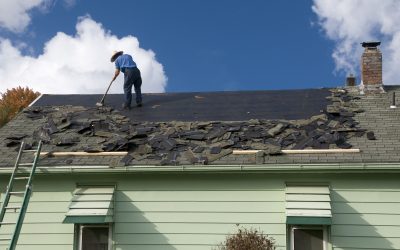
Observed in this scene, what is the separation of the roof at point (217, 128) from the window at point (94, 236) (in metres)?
1.17

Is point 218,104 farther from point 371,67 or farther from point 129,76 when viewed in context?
point 371,67

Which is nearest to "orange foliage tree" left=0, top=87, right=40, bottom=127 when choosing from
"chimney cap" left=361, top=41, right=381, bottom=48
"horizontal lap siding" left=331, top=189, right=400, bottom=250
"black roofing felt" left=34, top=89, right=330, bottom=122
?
"black roofing felt" left=34, top=89, right=330, bottom=122

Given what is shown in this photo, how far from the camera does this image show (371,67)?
12664mm

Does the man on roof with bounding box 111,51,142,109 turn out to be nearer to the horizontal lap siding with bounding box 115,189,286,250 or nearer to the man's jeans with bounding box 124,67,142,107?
the man's jeans with bounding box 124,67,142,107

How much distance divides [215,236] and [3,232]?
3994 millimetres

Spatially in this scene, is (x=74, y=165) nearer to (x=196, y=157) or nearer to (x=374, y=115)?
(x=196, y=157)

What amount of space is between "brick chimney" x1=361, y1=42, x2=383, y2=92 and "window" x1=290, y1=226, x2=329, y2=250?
5163mm

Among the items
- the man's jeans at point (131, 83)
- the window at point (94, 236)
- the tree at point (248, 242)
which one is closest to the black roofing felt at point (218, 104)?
the man's jeans at point (131, 83)

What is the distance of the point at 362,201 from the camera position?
8289mm

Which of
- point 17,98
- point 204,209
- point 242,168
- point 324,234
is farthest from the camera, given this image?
point 17,98

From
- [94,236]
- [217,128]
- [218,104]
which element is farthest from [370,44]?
[94,236]

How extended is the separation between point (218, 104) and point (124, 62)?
2707mm

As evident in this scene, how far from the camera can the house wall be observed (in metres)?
8.23

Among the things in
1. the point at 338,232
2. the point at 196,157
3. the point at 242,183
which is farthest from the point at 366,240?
the point at 196,157
